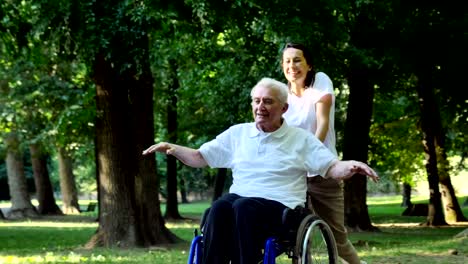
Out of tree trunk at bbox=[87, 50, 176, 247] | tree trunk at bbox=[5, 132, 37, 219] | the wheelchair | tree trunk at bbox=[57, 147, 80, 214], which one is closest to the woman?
the wheelchair

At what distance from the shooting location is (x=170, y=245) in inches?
487

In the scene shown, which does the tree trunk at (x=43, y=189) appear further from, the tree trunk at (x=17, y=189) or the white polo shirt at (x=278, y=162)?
the white polo shirt at (x=278, y=162)

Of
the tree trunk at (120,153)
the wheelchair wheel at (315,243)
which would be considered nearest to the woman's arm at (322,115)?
the wheelchair wheel at (315,243)

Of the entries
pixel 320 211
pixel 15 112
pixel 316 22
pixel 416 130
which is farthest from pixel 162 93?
pixel 320 211

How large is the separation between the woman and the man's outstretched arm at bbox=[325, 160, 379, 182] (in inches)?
18.2

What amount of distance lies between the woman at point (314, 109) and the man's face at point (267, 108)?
0.44m

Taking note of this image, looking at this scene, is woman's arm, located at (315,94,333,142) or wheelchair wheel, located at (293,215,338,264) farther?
woman's arm, located at (315,94,333,142)

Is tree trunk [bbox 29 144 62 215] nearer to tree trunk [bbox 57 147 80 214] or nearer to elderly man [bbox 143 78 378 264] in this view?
tree trunk [bbox 57 147 80 214]

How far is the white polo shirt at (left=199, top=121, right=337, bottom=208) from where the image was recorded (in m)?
4.32

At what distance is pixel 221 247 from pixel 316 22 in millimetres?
6772

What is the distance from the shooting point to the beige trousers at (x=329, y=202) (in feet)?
16.3

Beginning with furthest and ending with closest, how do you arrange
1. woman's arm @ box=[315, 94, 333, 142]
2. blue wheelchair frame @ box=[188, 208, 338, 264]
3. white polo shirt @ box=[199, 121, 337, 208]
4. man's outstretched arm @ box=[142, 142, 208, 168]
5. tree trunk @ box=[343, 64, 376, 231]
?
1. tree trunk @ box=[343, 64, 376, 231]
2. woman's arm @ box=[315, 94, 333, 142]
3. man's outstretched arm @ box=[142, 142, 208, 168]
4. white polo shirt @ box=[199, 121, 337, 208]
5. blue wheelchair frame @ box=[188, 208, 338, 264]

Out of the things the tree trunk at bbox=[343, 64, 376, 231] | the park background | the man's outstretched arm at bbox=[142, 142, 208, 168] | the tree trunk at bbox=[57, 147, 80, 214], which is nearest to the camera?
the man's outstretched arm at bbox=[142, 142, 208, 168]

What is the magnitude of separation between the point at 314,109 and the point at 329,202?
617mm
